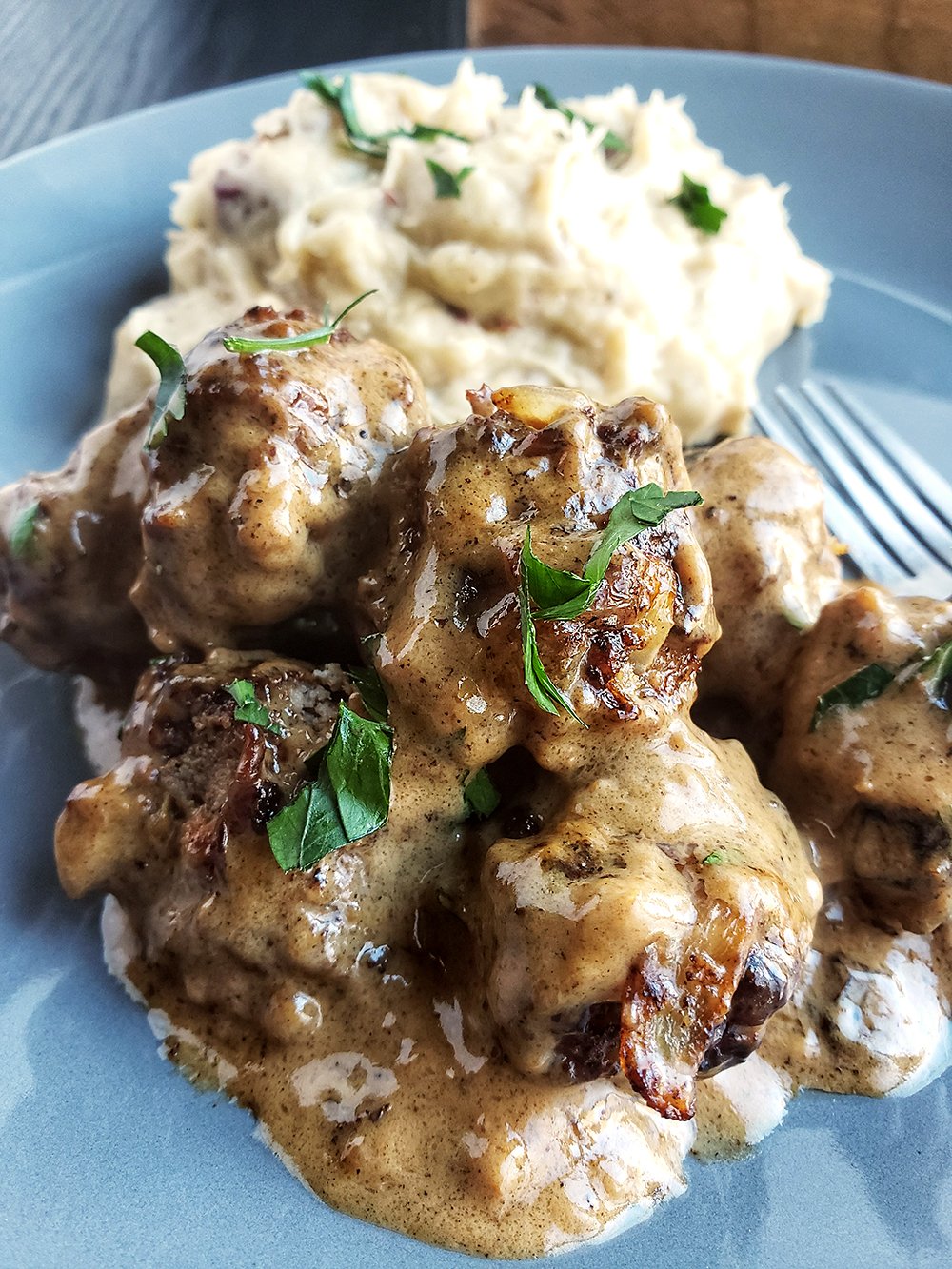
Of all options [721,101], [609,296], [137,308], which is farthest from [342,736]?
[721,101]

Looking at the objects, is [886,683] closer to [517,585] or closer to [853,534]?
[517,585]

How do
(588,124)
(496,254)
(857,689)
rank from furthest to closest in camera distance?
(588,124), (496,254), (857,689)

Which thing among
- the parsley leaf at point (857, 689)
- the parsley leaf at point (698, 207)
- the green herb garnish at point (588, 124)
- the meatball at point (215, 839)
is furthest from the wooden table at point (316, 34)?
the meatball at point (215, 839)

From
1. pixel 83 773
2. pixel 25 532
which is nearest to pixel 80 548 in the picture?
pixel 25 532

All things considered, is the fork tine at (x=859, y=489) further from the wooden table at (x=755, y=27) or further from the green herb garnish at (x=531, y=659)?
the wooden table at (x=755, y=27)

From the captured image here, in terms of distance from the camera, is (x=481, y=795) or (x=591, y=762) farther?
(x=481, y=795)
